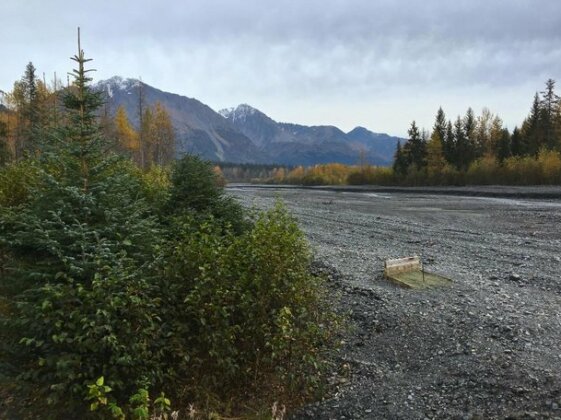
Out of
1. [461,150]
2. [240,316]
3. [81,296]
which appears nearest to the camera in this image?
[81,296]

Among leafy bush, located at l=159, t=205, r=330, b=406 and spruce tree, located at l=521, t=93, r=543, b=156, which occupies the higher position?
spruce tree, located at l=521, t=93, r=543, b=156

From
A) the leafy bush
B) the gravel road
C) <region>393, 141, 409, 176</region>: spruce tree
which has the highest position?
<region>393, 141, 409, 176</region>: spruce tree

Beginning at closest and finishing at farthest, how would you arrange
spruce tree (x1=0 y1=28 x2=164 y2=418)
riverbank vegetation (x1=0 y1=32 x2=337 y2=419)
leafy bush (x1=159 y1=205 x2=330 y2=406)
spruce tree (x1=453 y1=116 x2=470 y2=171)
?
spruce tree (x1=0 y1=28 x2=164 y2=418) → riverbank vegetation (x1=0 y1=32 x2=337 y2=419) → leafy bush (x1=159 y1=205 x2=330 y2=406) → spruce tree (x1=453 y1=116 x2=470 y2=171)

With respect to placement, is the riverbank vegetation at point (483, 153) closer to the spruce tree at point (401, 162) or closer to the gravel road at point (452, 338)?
the spruce tree at point (401, 162)

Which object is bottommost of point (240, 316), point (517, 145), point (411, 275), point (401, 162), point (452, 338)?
point (452, 338)

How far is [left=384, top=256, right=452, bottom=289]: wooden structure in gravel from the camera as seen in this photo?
Answer: 13.9 metres

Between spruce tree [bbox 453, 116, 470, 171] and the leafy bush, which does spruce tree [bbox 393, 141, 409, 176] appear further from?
the leafy bush

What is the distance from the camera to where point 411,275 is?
1481 centimetres

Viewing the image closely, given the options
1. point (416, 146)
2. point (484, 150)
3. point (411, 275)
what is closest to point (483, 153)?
point (484, 150)

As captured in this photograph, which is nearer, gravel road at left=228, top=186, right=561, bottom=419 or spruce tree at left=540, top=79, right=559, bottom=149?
gravel road at left=228, top=186, right=561, bottom=419

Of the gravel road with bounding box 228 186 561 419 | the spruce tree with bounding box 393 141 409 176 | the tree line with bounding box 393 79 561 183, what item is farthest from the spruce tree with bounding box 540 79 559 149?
the gravel road with bounding box 228 186 561 419

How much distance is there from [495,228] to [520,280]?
50.8ft

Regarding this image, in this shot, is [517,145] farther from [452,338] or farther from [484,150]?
[452,338]

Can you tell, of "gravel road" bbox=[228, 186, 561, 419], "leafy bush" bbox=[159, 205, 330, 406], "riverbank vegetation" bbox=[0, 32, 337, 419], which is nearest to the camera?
"riverbank vegetation" bbox=[0, 32, 337, 419]
